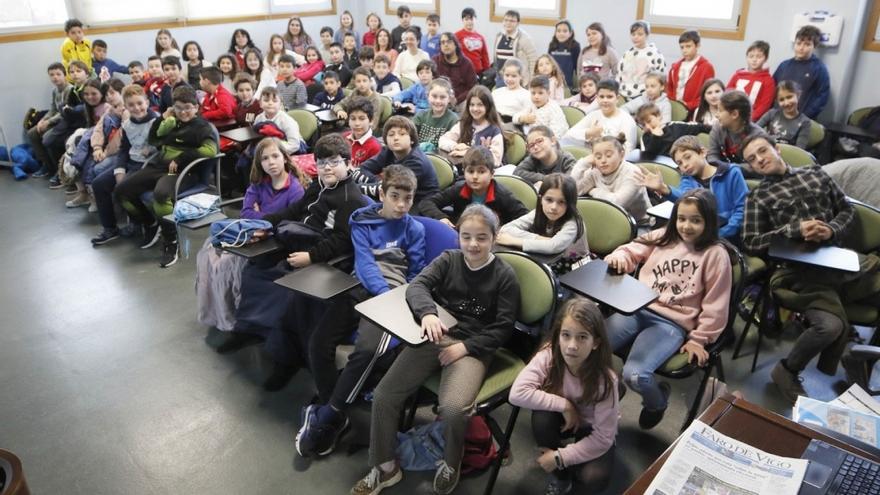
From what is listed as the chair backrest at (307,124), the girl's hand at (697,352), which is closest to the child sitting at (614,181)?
the girl's hand at (697,352)

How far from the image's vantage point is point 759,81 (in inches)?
225

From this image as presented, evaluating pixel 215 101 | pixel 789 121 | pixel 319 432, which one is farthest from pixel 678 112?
pixel 319 432

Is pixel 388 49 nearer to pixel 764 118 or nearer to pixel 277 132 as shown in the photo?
pixel 277 132

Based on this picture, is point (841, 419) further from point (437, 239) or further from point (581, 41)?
point (581, 41)

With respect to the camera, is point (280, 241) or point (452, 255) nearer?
point (452, 255)

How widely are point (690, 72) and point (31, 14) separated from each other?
23.7ft

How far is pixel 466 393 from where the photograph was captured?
225 cm

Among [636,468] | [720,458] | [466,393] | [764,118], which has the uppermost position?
[764,118]

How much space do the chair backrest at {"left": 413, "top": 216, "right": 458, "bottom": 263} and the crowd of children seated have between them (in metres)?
0.04

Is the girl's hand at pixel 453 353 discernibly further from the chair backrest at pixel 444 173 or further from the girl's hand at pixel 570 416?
the chair backrest at pixel 444 173

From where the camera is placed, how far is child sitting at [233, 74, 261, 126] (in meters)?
5.46

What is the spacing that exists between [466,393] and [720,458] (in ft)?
3.13

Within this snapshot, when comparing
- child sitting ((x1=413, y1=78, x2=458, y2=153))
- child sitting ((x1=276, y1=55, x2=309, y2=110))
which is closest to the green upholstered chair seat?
child sitting ((x1=413, y1=78, x2=458, y2=153))

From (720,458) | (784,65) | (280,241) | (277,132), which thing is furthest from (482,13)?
(720,458)
